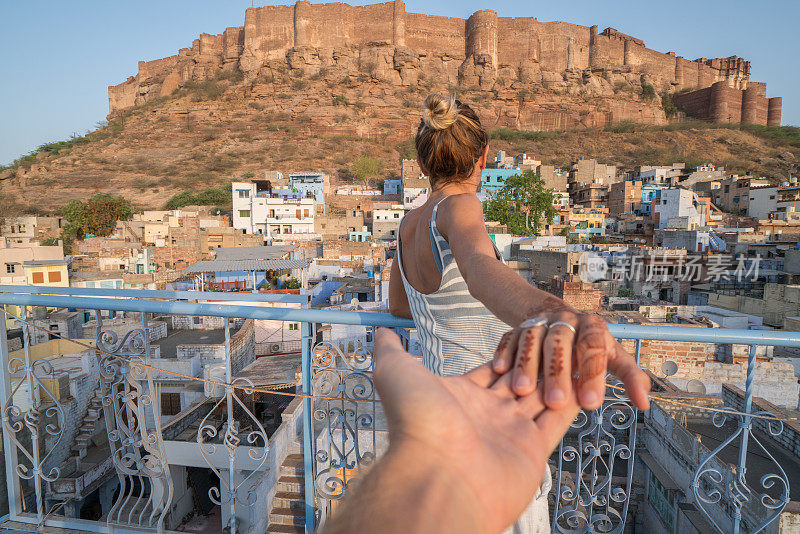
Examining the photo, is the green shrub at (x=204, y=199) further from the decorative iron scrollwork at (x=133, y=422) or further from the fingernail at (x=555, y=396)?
the fingernail at (x=555, y=396)

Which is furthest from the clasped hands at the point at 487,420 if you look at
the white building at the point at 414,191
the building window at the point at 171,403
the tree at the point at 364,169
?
the tree at the point at 364,169

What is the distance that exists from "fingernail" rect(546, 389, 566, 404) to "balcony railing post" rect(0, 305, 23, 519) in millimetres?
2574

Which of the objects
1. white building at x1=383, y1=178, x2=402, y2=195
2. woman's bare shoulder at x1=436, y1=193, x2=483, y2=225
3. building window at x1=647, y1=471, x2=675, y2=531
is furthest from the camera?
white building at x1=383, y1=178, x2=402, y2=195

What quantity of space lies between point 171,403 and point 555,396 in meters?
11.2

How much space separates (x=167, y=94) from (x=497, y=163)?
43.1m

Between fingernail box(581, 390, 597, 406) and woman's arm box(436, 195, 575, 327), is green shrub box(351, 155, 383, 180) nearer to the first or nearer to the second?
woman's arm box(436, 195, 575, 327)

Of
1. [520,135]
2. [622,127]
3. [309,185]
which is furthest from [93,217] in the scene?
[622,127]

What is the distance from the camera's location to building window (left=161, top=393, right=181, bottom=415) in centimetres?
1000

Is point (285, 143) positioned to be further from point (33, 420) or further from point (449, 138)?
point (449, 138)

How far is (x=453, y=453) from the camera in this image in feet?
1.87

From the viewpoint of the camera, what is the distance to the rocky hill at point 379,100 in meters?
44.0

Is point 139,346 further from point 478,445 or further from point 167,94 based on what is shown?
point 167,94

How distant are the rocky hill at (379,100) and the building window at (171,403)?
32.9 m

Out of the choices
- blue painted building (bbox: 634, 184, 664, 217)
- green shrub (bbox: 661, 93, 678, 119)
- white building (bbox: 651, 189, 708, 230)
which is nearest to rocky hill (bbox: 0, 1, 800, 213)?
green shrub (bbox: 661, 93, 678, 119)
